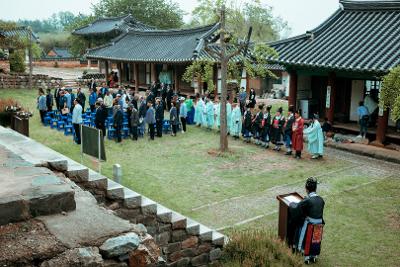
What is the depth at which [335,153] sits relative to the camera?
1630 cm

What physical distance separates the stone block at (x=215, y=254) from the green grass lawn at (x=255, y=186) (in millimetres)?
1686

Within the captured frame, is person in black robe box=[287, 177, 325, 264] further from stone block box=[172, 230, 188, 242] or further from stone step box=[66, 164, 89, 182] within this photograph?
stone step box=[66, 164, 89, 182]

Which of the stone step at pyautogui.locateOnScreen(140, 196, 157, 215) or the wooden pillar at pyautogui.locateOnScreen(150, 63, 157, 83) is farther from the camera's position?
the wooden pillar at pyautogui.locateOnScreen(150, 63, 157, 83)

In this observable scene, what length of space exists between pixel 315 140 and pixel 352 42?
5505mm

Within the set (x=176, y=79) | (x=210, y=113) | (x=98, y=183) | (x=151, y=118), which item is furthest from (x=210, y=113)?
(x=98, y=183)

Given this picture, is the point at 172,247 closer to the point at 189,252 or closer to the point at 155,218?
the point at 189,252

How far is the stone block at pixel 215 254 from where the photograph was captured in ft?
24.4

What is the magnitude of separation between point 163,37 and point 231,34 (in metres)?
18.3

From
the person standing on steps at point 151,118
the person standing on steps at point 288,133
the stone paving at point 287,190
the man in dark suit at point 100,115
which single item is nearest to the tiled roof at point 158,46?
the person standing on steps at point 151,118

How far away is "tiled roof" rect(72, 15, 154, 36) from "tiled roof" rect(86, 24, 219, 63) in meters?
5.31

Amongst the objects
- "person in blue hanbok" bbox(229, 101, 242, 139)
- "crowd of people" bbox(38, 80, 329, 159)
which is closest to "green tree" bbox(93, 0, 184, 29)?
"crowd of people" bbox(38, 80, 329, 159)

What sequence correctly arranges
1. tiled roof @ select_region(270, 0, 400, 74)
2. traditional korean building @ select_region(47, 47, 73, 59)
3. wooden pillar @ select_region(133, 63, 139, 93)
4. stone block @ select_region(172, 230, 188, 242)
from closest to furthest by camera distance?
stone block @ select_region(172, 230, 188, 242) < tiled roof @ select_region(270, 0, 400, 74) < wooden pillar @ select_region(133, 63, 139, 93) < traditional korean building @ select_region(47, 47, 73, 59)

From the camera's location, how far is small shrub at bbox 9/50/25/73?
124 ft

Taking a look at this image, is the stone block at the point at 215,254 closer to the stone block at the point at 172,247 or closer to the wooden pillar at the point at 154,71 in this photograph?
the stone block at the point at 172,247
